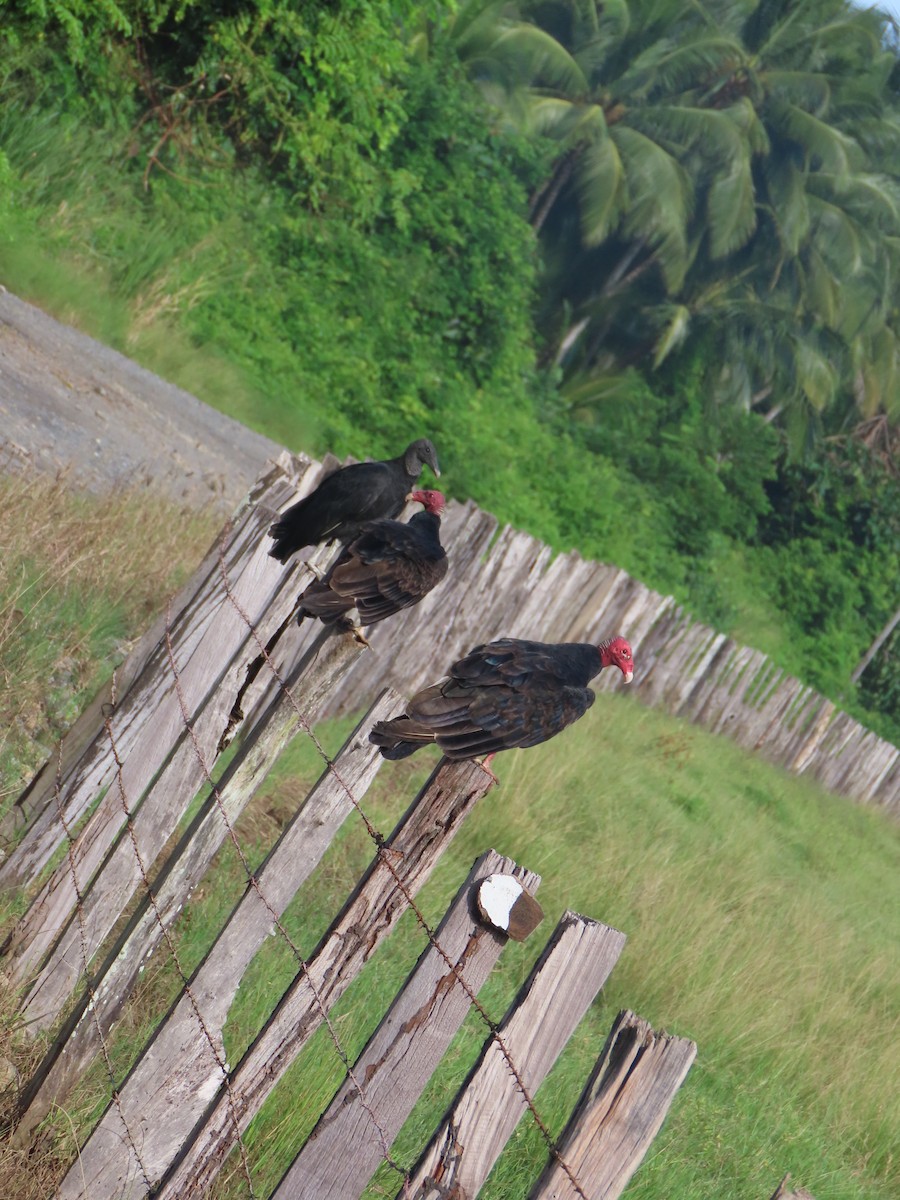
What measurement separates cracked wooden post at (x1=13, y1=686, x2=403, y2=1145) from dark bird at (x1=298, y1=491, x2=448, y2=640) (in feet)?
0.49

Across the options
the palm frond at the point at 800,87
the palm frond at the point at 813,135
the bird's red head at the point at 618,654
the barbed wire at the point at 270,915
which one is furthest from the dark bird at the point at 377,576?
the palm frond at the point at 800,87

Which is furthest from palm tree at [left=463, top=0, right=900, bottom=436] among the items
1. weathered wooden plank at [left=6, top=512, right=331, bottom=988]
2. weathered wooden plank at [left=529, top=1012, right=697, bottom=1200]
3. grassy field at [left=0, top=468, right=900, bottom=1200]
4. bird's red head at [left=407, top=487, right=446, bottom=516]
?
weathered wooden plank at [left=529, top=1012, right=697, bottom=1200]

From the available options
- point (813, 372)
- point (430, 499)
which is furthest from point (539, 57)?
point (430, 499)

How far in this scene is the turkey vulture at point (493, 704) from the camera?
8.02 feet

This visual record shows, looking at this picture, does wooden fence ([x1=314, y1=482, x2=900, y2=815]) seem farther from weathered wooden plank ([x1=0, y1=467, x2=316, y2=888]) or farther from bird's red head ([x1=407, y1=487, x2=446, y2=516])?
weathered wooden plank ([x1=0, y1=467, x2=316, y2=888])

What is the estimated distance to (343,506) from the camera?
381 cm

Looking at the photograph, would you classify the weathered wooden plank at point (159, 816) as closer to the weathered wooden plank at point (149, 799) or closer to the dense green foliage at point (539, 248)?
the weathered wooden plank at point (149, 799)

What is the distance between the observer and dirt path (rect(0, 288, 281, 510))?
716 centimetres

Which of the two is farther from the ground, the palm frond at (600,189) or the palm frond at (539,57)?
the palm frond at (539,57)

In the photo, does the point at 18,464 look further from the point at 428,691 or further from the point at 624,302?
the point at 624,302

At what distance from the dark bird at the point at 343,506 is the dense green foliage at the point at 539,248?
22.6ft

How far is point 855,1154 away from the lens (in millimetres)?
4559

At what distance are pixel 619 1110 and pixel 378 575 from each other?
155 cm

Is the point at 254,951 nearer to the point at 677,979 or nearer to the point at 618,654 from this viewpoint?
the point at 618,654
